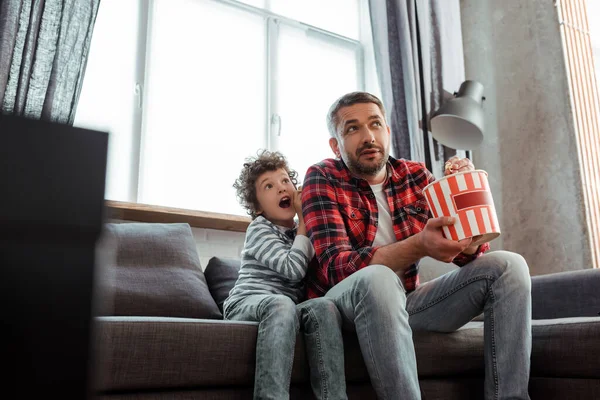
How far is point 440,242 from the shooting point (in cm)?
128

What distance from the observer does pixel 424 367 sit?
1.61 metres

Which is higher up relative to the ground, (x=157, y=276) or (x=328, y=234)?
(x=328, y=234)

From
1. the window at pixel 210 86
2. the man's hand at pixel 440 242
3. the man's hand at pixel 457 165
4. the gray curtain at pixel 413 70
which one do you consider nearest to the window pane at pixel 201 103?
the window at pixel 210 86

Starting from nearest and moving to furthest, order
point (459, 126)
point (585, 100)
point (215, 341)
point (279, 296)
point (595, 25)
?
1. point (215, 341)
2. point (279, 296)
3. point (459, 126)
4. point (585, 100)
5. point (595, 25)

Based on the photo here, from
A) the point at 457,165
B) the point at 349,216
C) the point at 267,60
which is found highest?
the point at 267,60

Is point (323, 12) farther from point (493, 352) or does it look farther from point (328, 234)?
point (493, 352)

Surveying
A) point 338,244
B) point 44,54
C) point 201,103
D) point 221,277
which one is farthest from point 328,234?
point 201,103

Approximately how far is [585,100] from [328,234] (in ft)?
7.28

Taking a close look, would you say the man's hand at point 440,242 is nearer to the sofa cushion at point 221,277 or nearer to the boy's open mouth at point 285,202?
the boy's open mouth at point 285,202

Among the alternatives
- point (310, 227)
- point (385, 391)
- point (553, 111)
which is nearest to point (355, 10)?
point (553, 111)

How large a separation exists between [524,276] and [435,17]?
2315 mm

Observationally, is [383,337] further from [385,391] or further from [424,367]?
[424,367]

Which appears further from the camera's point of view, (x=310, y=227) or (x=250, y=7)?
(x=250, y=7)

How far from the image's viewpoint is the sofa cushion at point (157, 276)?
5.89 ft
